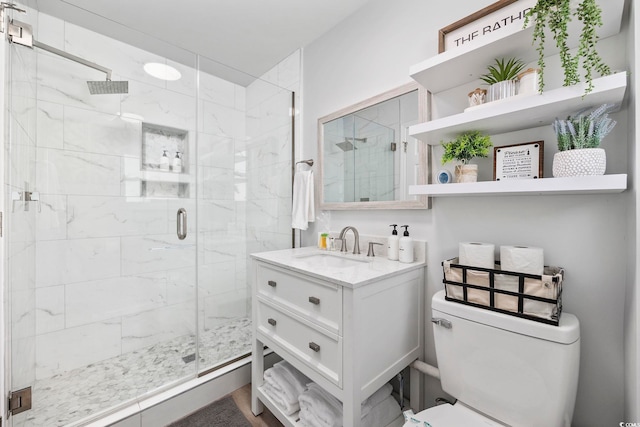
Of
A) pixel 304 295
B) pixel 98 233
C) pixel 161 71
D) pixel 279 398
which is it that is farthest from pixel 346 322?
pixel 161 71

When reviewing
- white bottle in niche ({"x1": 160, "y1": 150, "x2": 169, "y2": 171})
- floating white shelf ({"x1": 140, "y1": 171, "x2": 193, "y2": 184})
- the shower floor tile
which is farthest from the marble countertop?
white bottle in niche ({"x1": 160, "y1": 150, "x2": 169, "y2": 171})

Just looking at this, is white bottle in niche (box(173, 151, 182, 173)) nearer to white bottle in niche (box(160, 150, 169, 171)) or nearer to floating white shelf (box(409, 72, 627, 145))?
white bottle in niche (box(160, 150, 169, 171))

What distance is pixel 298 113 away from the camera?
2160 mm

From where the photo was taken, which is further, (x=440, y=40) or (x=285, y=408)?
(x=285, y=408)

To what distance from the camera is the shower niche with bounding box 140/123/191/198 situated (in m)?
2.00

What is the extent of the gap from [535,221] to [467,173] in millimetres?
312

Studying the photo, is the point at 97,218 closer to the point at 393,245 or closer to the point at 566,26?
the point at 393,245

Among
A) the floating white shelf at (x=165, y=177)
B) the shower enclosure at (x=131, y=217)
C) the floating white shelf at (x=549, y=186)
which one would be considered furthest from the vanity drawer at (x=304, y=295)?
the floating white shelf at (x=165, y=177)

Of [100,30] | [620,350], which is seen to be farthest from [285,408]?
[100,30]

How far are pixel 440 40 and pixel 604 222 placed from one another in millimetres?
973

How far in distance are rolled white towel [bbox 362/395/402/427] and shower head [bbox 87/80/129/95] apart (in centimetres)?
243

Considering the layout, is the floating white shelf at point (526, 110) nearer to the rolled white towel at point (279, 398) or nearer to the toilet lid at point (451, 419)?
the toilet lid at point (451, 419)

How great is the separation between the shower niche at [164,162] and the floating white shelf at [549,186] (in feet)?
5.91

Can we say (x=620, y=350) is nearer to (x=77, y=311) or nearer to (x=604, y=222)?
(x=604, y=222)
